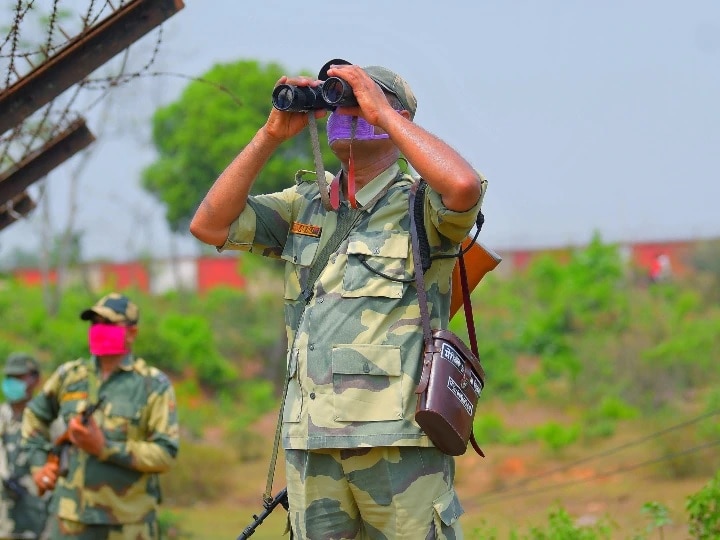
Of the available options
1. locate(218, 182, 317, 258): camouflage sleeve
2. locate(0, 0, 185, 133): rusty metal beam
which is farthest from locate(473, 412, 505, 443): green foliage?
locate(218, 182, 317, 258): camouflage sleeve

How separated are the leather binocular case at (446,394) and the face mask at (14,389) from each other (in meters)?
5.52

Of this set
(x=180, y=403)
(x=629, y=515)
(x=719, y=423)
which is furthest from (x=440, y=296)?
(x=180, y=403)

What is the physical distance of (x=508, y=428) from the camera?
64.2ft

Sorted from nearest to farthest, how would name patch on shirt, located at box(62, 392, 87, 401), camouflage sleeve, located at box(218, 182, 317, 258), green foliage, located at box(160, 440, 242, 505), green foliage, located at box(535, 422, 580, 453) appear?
camouflage sleeve, located at box(218, 182, 317, 258) → name patch on shirt, located at box(62, 392, 87, 401) → green foliage, located at box(160, 440, 242, 505) → green foliage, located at box(535, 422, 580, 453)

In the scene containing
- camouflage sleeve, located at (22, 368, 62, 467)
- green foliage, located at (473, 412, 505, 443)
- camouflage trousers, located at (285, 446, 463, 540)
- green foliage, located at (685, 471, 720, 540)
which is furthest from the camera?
green foliage, located at (473, 412, 505, 443)

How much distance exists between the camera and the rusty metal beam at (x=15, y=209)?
6.34 metres

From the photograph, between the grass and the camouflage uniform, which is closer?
the camouflage uniform

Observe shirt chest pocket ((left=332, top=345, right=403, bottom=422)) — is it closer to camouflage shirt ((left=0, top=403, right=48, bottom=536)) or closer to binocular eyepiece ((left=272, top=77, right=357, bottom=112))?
binocular eyepiece ((left=272, top=77, right=357, bottom=112))

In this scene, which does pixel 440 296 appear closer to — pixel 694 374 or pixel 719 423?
pixel 719 423

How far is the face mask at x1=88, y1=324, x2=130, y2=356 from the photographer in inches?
250

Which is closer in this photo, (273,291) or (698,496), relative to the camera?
(698,496)

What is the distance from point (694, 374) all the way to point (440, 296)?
52.7ft

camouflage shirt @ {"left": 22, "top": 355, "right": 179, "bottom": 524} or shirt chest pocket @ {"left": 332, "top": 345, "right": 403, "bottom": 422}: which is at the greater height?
camouflage shirt @ {"left": 22, "top": 355, "right": 179, "bottom": 524}

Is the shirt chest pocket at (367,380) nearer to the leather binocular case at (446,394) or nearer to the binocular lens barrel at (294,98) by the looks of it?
the leather binocular case at (446,394)
